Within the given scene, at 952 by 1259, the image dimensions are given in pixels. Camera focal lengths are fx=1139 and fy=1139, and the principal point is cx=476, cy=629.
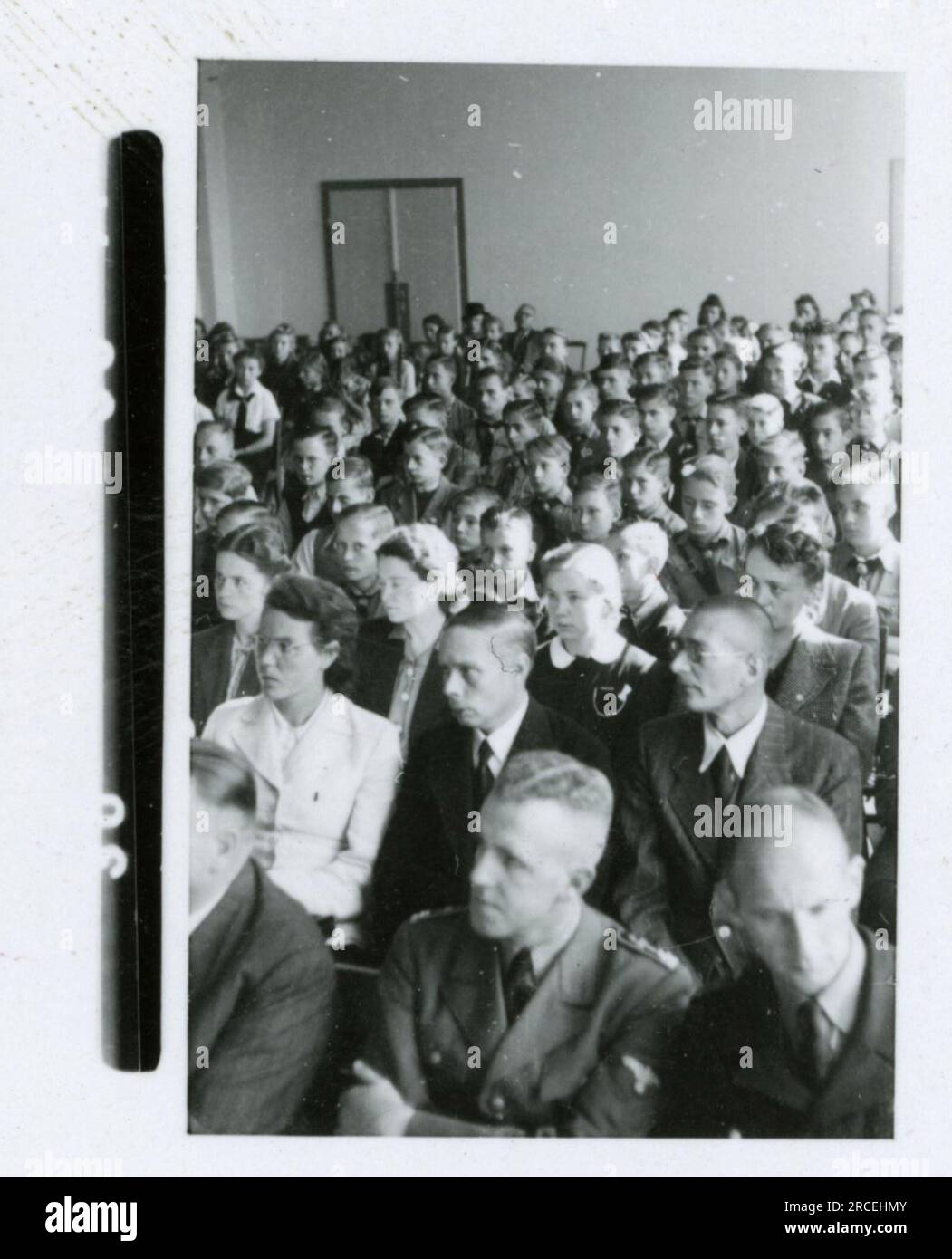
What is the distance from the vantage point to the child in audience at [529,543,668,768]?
4.65 ft

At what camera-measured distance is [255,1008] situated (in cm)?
142

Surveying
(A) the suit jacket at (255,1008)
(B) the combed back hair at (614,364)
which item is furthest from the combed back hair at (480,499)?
(A) the suit jacket at (255,1008)

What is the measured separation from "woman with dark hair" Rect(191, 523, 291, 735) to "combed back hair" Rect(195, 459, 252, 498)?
5 cm

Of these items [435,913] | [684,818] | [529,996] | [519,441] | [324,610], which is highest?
[519,441]

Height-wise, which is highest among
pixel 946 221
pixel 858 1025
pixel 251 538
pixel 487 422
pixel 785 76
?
pixel 785 76

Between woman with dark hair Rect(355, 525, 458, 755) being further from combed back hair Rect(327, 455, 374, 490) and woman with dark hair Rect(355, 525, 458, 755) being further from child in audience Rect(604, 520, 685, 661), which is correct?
child in audience Rect(604, 520, 685, 661)

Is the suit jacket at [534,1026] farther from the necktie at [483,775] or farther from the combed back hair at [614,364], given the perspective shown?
the combed back hair at [614,364]

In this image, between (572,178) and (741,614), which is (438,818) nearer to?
(741,614)

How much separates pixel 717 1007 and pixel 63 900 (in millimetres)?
826

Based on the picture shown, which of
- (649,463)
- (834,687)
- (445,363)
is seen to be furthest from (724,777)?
(445,363)

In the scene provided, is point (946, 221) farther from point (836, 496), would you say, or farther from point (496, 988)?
point (496, 988)

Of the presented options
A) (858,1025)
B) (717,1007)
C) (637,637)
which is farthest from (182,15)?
(858,1025)

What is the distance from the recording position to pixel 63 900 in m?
1.43

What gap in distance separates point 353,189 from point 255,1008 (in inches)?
40.6
